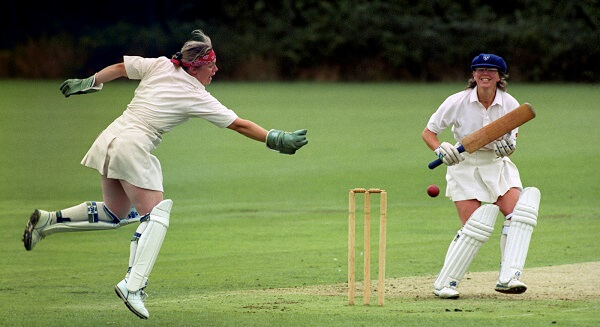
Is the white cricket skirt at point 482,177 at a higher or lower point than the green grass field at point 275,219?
higher

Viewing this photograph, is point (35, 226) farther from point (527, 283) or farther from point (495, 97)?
point (527, 283)

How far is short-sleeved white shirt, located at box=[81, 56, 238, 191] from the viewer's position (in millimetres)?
6738

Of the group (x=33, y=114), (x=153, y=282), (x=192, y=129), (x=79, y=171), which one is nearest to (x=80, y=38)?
(x=33, y=114)

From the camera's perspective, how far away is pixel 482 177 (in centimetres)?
751

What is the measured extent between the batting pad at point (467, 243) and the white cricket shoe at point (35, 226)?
257 centimetres

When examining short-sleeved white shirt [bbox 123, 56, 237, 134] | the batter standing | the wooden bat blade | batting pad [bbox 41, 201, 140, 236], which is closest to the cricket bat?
the wooden bat blade

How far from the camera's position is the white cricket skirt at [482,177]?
7508 millimetres

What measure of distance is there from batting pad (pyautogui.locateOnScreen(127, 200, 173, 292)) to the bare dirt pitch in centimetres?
147

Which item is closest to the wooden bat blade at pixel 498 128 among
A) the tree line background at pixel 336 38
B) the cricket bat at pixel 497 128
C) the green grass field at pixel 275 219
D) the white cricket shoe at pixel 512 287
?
the cricket bat at pixel 497 128

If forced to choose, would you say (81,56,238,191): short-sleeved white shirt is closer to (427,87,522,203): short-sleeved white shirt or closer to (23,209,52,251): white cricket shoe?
(23,209,52,251): white cricket shoe

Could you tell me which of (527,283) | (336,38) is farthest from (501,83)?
(336,38)

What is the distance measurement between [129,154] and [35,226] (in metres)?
0.97

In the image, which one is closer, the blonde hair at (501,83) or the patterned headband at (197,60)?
the patterned headband at (197,60)

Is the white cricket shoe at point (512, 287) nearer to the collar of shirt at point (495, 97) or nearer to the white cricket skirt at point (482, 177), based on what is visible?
the white cricket skirt at point (482, 177)
